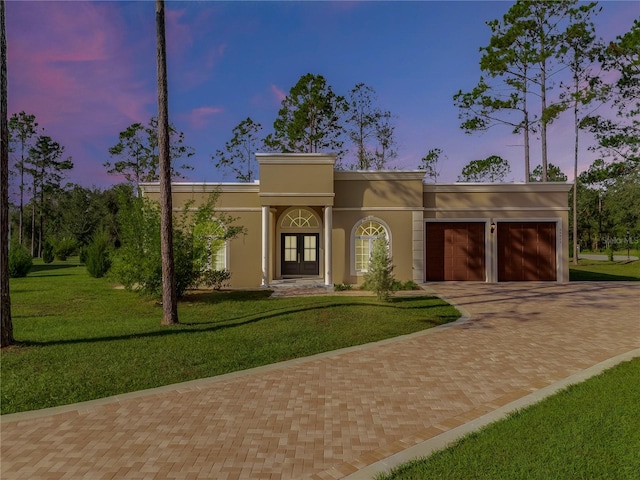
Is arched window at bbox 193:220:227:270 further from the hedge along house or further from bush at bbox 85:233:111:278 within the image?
bush at bbox 85:233:111:278

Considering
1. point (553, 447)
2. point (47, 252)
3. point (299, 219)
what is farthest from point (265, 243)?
point (47, 252)

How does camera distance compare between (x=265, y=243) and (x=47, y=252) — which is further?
(x=47, y=252)

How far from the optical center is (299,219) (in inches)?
711

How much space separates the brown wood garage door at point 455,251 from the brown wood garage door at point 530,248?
3.23 ft

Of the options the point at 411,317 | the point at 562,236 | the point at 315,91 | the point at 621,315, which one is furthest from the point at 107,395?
the point at 315,91

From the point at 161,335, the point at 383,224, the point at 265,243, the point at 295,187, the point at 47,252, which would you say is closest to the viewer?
the point at 161,335

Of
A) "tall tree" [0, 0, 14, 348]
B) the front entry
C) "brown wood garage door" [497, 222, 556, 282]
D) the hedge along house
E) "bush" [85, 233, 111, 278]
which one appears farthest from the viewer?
"bush" [85, 233, 111, 278]

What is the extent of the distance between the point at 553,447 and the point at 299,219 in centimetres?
1512

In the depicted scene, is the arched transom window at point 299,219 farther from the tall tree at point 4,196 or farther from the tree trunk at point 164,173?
the tall tree at point 4,196

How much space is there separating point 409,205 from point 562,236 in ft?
23.1

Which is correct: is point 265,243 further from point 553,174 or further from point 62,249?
point 553,174

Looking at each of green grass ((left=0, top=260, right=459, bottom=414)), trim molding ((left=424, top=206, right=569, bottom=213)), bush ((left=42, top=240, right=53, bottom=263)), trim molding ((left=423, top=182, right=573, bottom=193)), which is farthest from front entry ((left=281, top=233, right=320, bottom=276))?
bush ((left=42, top=240, right=53, bottom=263))

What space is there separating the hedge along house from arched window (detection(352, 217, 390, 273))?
43 millimetres

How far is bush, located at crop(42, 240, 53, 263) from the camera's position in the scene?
31.4 metres
